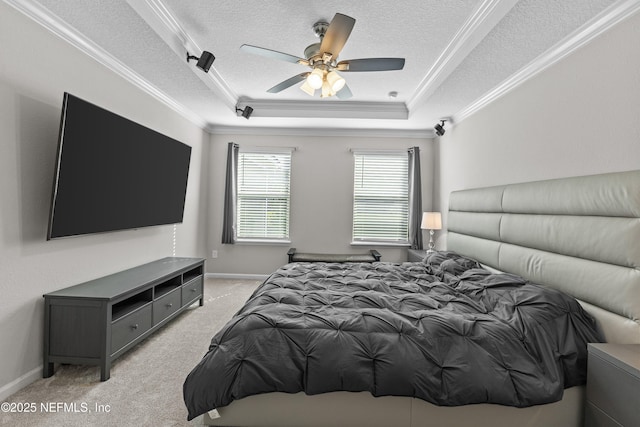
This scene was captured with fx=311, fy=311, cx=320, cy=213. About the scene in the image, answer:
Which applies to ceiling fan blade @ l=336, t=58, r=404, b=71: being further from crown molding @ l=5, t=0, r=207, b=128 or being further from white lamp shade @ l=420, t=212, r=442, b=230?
white lamp shade @ l=420, t=212, r=442, b=230

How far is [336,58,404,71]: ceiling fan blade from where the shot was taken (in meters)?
2.35

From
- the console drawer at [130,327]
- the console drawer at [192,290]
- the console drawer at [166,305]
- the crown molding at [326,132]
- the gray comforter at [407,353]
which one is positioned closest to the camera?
the gray comforter at [407,353]

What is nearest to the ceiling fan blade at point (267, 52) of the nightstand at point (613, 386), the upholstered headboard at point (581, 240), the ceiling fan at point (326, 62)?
the ceiling fan at point (326, 62)

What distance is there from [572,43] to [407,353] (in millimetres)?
2482

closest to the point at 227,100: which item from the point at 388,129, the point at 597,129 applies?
the point at 388,129

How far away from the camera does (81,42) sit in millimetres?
2498

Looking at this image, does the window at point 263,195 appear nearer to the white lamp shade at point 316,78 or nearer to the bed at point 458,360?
the white lamp shade at point 316,78

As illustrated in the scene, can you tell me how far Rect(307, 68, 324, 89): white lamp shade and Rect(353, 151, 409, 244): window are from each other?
2.79 metres

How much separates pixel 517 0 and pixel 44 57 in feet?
10.7

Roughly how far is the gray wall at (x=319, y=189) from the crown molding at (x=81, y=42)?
1895 millimetres

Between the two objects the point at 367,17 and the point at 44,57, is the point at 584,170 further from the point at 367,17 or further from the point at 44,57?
the point at 44,57

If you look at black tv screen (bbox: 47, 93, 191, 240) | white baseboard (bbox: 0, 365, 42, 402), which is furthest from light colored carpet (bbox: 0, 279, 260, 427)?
black tv screen (bbox: 47, 93, 191, 240)

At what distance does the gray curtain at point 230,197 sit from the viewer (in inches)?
203

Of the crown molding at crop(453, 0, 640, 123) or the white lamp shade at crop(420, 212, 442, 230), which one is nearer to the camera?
the crown molding at crop(453, 0, 640, 123)
